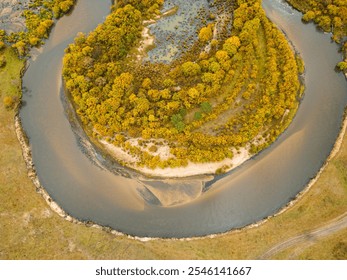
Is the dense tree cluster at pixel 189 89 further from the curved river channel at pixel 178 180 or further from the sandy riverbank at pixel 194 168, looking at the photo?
the curved river channel at pixel 178 180

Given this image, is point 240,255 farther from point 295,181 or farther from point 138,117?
point 138,117

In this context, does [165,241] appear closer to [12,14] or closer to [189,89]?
[189,89]

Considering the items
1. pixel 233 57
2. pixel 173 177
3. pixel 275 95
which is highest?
pixel 233 57

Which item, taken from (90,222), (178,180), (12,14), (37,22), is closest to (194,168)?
(178,180)

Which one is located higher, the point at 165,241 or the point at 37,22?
the point at 37,22

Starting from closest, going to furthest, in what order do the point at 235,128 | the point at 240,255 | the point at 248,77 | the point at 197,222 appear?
the point at 240,255 < the point at 197,222 < the point at 235,128 < the point at 248,77

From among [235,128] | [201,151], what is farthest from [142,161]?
[235,128]

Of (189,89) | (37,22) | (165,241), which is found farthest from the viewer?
(37,22)

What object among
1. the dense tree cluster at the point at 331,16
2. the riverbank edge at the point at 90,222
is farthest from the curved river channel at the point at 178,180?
the dense tree cluster at the point at 331,16
